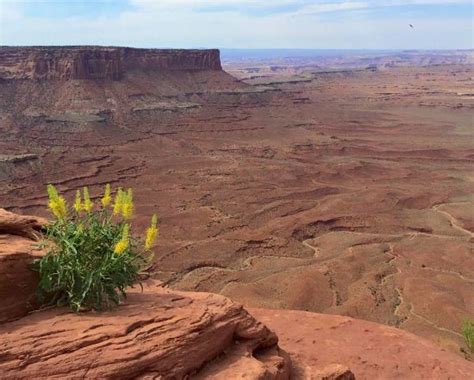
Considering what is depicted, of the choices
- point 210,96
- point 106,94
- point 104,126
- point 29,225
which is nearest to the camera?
point 29,225

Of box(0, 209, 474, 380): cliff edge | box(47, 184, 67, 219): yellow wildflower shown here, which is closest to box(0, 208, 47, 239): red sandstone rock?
box(0, 209, 474, 380): cliff edge

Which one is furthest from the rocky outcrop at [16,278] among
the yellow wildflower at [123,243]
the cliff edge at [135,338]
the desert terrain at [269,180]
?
the desert terrain at [269,180]

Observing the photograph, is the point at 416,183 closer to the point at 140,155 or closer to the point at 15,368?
the point at 140,155

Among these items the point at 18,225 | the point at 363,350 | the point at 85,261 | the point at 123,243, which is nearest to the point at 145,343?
the point at 123,243

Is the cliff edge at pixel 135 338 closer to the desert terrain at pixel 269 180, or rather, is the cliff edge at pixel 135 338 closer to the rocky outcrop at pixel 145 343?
the rocky outcrop at pixel 145 343

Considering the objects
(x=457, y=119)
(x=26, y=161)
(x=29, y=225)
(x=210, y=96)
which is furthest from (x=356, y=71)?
(x=29, y=225)

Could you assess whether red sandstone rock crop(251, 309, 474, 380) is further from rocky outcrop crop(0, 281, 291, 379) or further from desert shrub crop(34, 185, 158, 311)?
desert shrub crop(34, 185, 158, 311)

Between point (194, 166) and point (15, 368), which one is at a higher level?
point (15, 368)
